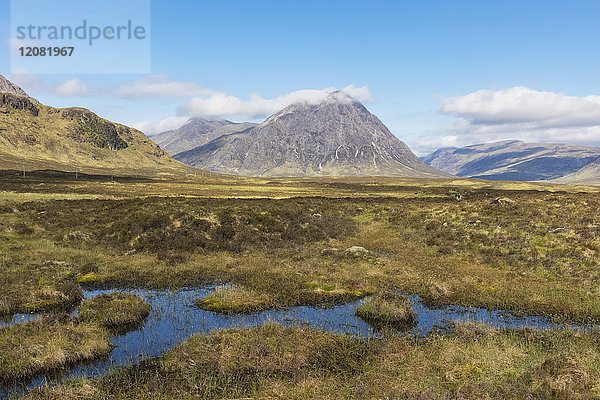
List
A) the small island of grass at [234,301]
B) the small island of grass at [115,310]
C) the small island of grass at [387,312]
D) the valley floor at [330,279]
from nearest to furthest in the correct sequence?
the valley floor at [330,279] → the small island of grass at [115,310] → the small island of grass at [387,312] → the small island of grass at [234,301]

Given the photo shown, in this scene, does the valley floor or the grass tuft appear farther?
the grass tuft

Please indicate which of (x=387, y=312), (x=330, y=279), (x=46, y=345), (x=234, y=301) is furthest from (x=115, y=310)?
(x=387, y=312)

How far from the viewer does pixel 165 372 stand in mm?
11633

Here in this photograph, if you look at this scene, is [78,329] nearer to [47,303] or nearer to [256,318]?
[47,303]

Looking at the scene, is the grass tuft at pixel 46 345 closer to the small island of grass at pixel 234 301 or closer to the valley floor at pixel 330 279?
the valley floor at pixel 330 279

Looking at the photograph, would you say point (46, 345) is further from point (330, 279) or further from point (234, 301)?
point (330, 279)

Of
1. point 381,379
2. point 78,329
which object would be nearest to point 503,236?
point 381,379

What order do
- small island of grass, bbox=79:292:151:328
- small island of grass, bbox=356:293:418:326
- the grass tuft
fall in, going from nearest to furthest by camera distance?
the grass tuft, small island of grass, bbox=79:292:151:328, small island of grass, bbox=356:293:418:326

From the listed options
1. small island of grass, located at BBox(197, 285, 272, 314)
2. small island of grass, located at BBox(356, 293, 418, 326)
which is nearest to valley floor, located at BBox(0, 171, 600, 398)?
small island of grass, located at BBox(197, 285, 272, 314)

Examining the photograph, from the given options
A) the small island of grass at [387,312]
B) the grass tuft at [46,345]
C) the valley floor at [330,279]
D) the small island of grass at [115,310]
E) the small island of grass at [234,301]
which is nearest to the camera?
the valley floor at [330,279]

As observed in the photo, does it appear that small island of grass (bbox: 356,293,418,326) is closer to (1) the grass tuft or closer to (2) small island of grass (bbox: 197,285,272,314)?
(2) small island of grass (bbox: 197,285,272,314)

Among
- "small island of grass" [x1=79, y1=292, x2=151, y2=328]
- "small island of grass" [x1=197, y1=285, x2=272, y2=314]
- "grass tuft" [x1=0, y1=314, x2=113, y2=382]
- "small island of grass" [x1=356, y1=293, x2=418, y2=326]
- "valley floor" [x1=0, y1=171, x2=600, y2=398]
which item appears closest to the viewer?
"valley floor" [x1=0, y1=171, x2=600, y2=398]

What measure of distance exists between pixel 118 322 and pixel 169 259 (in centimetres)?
1061

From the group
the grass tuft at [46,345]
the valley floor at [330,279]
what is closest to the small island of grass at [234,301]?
the valley floor at [330,279]
